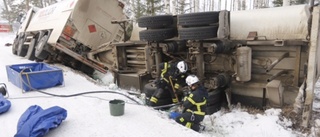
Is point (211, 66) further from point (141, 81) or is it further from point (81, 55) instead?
point (81, 55)

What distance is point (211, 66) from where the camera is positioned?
232 inches

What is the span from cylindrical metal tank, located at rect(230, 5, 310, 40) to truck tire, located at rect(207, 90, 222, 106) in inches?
46.6

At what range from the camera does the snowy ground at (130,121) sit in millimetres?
3570

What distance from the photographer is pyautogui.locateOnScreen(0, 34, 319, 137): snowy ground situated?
141 inches

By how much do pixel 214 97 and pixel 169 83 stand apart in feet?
3.23

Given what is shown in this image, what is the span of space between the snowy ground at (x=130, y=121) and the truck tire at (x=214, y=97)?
24 centimetres

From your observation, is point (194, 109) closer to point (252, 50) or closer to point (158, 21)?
point (252, 50)

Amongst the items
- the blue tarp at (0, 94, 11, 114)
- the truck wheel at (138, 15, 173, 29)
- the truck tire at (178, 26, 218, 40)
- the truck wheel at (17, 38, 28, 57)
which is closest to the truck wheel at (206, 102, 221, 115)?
the truck tire at (178, 26, 218, 40)

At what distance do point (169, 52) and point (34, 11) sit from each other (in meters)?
10.1

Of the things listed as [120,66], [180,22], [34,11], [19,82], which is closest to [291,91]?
[180,22]

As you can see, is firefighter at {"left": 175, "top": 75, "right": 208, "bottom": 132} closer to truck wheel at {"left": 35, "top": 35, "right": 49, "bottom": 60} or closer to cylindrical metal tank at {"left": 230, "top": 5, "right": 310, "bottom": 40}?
cylindrical metal tank at {"left": 230, "top": 5, "right": 310, "bottom": 40}

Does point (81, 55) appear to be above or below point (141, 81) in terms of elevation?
above

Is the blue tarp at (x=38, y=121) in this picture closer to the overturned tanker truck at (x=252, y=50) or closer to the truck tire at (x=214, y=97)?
the overturned tanker truck at (x=252, y=50)

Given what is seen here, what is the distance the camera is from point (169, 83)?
5.57m
